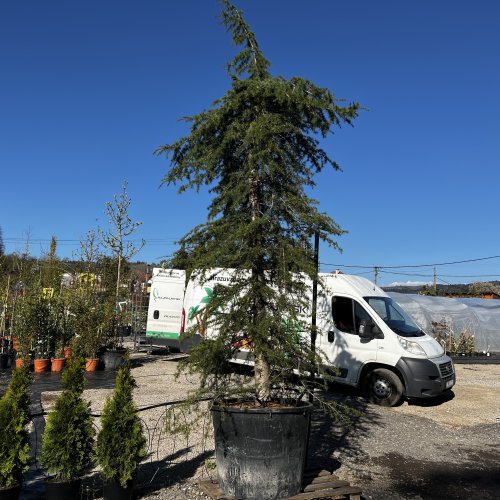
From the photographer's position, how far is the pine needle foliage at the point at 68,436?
4387 mm

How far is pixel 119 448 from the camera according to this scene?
14.6 ft

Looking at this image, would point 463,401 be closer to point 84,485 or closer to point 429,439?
point 429,439

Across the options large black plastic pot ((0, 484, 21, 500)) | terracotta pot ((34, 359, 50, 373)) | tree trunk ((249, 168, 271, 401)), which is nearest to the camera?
large black plastic pot ((0, 484, 21, 500))

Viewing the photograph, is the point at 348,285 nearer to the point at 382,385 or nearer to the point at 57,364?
the point at 382,385

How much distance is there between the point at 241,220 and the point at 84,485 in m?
3.03

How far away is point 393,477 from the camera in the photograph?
19.0 feet

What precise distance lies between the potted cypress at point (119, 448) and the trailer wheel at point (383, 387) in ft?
21.9

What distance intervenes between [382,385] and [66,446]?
7225 millimetres

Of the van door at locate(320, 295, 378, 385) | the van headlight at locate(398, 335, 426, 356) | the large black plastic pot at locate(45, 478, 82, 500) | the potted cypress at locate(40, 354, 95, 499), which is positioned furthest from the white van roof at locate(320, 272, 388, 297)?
the large black plastic pot at locate(45, 478, 82, 500)

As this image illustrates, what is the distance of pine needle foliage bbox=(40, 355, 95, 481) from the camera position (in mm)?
4387

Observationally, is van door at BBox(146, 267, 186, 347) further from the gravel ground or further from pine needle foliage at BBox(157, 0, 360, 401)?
pine needle foliage at BBox(157, 0, 360, 401)

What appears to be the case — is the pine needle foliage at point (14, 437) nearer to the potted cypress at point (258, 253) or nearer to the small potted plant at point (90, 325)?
the potted cypress at point (258, 253)

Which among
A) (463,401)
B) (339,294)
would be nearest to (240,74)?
(339,294)

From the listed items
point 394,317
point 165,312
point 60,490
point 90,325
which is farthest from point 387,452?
point 165,312
